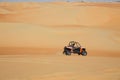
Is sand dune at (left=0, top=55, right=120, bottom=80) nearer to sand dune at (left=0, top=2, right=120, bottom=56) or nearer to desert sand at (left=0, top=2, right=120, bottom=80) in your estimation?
desert sand at (left=0, top=2, right=120, bottom=80)

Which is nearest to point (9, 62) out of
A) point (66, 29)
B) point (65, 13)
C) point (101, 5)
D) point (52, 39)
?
point (52, 39)

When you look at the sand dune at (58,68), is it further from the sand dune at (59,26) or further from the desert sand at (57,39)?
the sand dune at (59,26)

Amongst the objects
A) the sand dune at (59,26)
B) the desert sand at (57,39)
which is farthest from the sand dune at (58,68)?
the sand dune at (59,26)

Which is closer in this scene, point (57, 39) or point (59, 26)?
point (57, 39)

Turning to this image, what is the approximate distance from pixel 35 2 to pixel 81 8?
198 cm

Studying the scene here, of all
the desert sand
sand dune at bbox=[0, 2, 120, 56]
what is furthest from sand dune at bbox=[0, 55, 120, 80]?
sand dune at bbox=[0, 2, 120, 56]

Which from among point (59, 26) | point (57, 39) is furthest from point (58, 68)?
point (59, 26)

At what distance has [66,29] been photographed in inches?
314

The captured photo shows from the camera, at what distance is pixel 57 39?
7.05 meters

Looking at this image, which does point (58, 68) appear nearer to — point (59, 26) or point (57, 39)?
point (57, 39)

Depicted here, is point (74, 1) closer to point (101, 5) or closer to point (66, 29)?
point (101, 5)

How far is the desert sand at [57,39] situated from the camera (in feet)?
15.4

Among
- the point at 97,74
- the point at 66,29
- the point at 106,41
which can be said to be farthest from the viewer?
the point at 66,29

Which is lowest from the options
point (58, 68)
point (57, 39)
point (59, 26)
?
point (58, 68)
